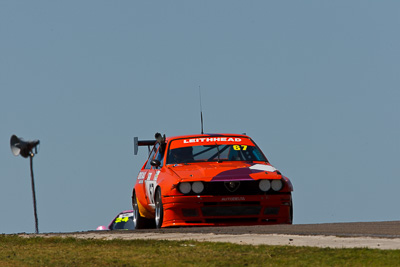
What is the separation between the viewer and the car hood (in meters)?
14.9

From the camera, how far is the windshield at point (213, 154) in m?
16.1

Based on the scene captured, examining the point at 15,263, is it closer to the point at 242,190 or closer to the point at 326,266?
the point at 326,266

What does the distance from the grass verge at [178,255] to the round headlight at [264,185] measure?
4018mm

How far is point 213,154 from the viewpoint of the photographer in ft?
53.2

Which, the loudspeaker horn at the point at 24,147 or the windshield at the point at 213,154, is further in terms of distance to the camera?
the loudspeaker horn at the point at 24,147

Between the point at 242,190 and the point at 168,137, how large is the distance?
254 cm

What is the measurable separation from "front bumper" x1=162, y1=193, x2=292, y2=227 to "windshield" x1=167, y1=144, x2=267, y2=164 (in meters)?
1.32

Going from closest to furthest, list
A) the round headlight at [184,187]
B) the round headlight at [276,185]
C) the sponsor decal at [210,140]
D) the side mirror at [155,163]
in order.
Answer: the round headlight at [184,187]
the round headlight at [276,185]
the side mirror at [155,163]
the sponsor decal at [210,140]

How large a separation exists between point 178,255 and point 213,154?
6.78m

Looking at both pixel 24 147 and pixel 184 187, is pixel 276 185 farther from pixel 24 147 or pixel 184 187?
pixel 24 147

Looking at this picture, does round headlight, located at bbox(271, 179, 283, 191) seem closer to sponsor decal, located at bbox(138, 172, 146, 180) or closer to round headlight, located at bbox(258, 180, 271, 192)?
round headlight, located at bbox(258, 180, 271, 192)

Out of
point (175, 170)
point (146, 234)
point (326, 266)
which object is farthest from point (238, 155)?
point (326, 266)

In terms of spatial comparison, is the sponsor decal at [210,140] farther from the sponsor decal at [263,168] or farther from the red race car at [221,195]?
the sponsor decal at [263,168]

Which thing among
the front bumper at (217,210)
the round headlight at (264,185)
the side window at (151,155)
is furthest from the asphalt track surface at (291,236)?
the side window at (151,155)
